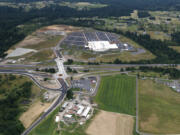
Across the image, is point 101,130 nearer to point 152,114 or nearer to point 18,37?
point 152,114

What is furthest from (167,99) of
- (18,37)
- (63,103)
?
(18,37)

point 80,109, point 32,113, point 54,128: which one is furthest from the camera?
point 80,109

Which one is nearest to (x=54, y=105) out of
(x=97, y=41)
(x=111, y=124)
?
(x=111, y=124)

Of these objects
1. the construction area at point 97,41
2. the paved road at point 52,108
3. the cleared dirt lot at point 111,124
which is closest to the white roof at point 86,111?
the cleared dirt lot at point 111,124

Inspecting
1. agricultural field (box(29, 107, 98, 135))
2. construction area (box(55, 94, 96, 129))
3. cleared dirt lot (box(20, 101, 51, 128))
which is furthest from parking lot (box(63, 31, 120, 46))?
agricultural field (box(29, 107, 98, 135))

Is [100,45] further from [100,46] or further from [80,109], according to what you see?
[80,109]
